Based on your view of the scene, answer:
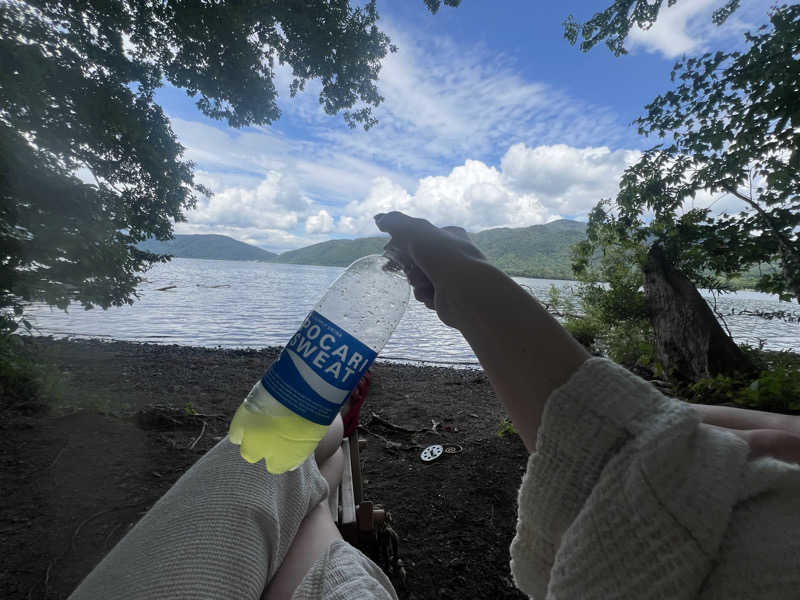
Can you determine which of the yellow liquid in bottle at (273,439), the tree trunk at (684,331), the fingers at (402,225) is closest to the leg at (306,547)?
the yellow liquid in bottle at (273,439)

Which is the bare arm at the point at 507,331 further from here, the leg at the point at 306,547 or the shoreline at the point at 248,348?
the shoreline at the point at 248,348

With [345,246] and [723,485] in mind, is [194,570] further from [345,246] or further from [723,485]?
[345,246]

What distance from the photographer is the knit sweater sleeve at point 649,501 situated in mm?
487

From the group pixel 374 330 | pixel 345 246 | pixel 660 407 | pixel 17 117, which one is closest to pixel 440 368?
pixel 374 330

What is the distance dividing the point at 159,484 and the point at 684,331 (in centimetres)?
640

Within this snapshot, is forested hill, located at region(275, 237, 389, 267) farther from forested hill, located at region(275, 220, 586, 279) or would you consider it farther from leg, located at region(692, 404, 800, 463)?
leg, located at region(692, 404, 800, 463)

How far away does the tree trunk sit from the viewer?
4812 mm

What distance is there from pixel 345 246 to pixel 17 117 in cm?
10602

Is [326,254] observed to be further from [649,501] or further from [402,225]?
[649,501]

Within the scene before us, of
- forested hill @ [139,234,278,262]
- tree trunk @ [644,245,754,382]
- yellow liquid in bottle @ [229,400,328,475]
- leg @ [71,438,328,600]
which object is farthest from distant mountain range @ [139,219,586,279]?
tree trunk @ [644,245,754,382]

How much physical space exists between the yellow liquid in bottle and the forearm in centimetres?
105

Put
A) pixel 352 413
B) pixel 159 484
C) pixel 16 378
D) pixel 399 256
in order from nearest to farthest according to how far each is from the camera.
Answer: pixel 399 256, pixel 352 413, pixel 159 484, pixel 16 378

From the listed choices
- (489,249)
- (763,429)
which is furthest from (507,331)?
(489,249)

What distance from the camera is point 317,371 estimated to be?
1.33 m
